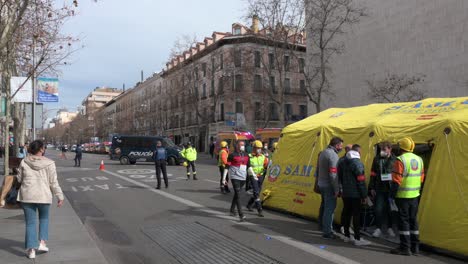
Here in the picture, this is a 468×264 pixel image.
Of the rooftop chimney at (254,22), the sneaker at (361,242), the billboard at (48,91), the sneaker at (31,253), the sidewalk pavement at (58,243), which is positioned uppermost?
the rooftop chimney at (254,22)

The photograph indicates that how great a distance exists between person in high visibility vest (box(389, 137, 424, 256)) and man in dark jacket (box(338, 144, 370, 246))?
59cm

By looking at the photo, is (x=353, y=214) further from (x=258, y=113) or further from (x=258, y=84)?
(x=258, y=84)

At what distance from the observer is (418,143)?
25.3 ft

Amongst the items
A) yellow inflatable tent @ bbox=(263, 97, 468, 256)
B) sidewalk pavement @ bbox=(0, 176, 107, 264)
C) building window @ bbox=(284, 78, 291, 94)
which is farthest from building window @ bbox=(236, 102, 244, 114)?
sidewalk pavement @ bbox=(0, 176, 107, 264)

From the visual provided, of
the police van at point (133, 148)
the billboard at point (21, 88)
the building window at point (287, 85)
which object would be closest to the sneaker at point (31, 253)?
the billboard at point (21, 88)

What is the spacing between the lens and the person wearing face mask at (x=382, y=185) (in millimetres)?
7367

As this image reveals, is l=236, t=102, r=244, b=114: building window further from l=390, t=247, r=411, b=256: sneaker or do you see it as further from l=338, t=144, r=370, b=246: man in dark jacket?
l=390, t=247, r=411, b=256: sneaker

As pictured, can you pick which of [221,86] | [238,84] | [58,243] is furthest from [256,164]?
[238,84]

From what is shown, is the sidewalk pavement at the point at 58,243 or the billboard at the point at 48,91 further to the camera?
the billboard at the point at 48,91

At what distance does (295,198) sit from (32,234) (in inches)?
231

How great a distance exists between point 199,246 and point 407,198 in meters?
3.45

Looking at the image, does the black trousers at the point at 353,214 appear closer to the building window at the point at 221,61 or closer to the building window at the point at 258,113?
the building window at the point at 221,61

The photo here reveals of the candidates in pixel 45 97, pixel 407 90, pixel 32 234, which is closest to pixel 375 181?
pixel 32 234

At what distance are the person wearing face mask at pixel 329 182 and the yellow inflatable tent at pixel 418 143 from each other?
1.04m
